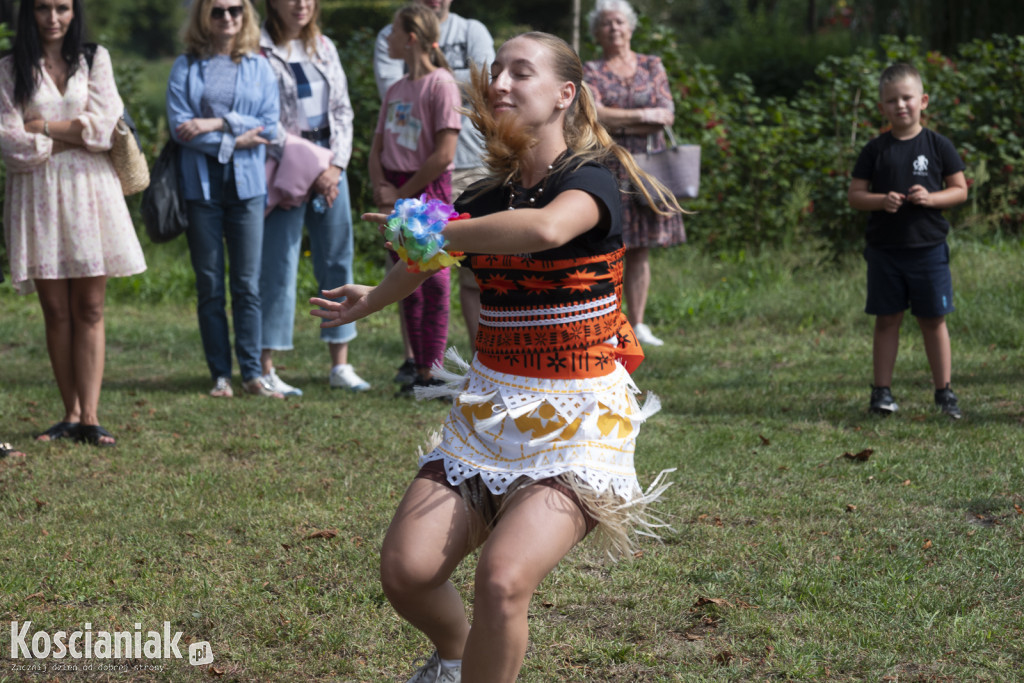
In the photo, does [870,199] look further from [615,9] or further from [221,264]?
[221,264]

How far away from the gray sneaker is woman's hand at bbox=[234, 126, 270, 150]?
12.9ft

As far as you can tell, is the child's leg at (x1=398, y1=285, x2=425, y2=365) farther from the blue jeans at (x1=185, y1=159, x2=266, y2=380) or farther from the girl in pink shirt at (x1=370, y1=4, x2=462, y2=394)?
the blue jeans at (x1=185, y1=159, x2=266, y2=380)

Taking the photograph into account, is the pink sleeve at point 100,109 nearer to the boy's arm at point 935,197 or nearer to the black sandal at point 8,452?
the black sandal at point 8,452

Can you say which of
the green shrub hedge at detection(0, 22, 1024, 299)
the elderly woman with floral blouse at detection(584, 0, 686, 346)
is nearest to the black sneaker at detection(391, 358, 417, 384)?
the elderly woman with floral blouse at detection(584, 0, 686, 346)

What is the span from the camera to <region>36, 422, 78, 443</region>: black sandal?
5.35m

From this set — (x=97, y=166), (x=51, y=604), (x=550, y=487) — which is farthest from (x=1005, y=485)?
(x=97, y=166)

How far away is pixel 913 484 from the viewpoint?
4.60 m

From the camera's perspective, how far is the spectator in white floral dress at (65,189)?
514 cm

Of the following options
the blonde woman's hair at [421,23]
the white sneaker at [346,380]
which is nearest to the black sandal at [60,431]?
the white sneaker at [346,380]

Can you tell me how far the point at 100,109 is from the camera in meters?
5.23

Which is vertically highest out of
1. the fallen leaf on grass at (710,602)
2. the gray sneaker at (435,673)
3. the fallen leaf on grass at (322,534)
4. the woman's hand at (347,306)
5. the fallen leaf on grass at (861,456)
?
the woman's hand at (347,306)

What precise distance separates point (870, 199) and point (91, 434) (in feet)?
13.4

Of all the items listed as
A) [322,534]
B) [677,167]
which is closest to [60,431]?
[322,534]

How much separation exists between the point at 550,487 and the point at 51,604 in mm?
1875
